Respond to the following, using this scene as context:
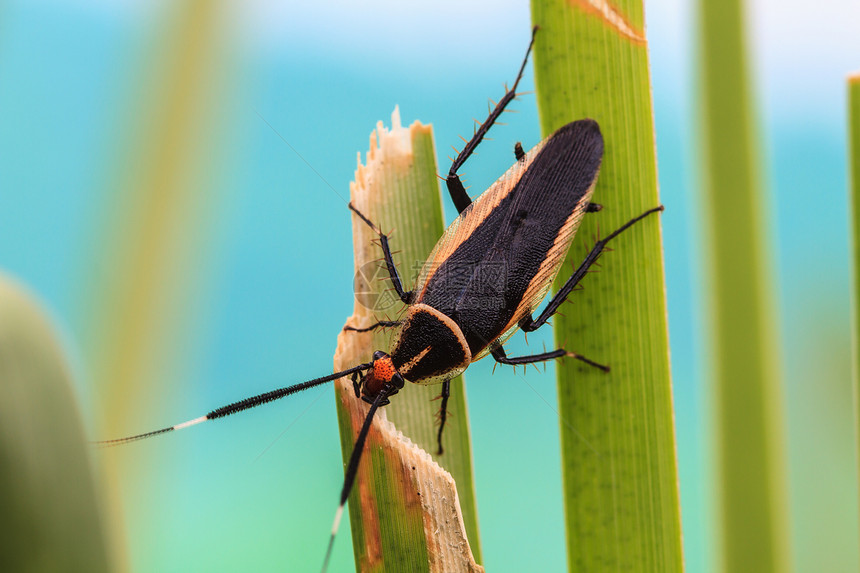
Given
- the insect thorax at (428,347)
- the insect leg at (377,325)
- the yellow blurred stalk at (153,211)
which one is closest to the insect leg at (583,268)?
the insect thorax at (428,347)

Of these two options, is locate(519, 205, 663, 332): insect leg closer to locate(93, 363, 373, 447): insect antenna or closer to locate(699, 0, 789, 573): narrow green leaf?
locate(699, 0, 789, 573): narrow green leaf

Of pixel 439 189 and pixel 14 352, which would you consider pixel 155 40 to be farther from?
pixel 14 352

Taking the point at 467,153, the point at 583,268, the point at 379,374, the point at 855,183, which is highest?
the point at 467,153

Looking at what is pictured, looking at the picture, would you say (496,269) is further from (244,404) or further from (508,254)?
(244,404)

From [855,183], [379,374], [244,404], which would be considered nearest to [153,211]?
[244,404]

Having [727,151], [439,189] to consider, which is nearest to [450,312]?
[439,189]

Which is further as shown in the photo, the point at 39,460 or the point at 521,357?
the point at 521,357
